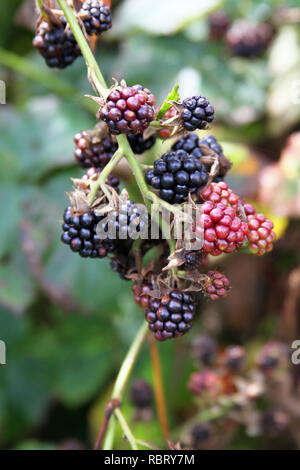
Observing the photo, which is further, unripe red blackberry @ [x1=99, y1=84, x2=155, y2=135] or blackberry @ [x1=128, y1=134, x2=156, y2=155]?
blackberry @ [x1=128, y1=134, x2=156, y2=155]

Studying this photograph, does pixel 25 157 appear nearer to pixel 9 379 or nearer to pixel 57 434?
pixel 9 379

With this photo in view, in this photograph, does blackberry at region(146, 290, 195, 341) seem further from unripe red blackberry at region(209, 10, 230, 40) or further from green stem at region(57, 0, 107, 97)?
unripe red blackberry at region(209, 10, 230, 40)

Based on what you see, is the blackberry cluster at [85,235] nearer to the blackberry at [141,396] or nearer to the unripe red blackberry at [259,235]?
the unripe red blackberry at [259,235]

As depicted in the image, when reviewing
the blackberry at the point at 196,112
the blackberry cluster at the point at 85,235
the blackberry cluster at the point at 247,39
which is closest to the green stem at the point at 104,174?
the blackberry cluster at the point at 85,235

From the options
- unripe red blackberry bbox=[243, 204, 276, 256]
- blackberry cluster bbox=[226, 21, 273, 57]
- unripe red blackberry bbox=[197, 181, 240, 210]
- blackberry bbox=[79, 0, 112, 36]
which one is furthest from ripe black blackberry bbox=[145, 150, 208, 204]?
blackberry cluster bbox=[226, 21, 273, 57]

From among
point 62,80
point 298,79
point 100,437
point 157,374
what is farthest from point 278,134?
point 100,437

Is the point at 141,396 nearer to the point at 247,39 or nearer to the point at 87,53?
the point at 87,53
